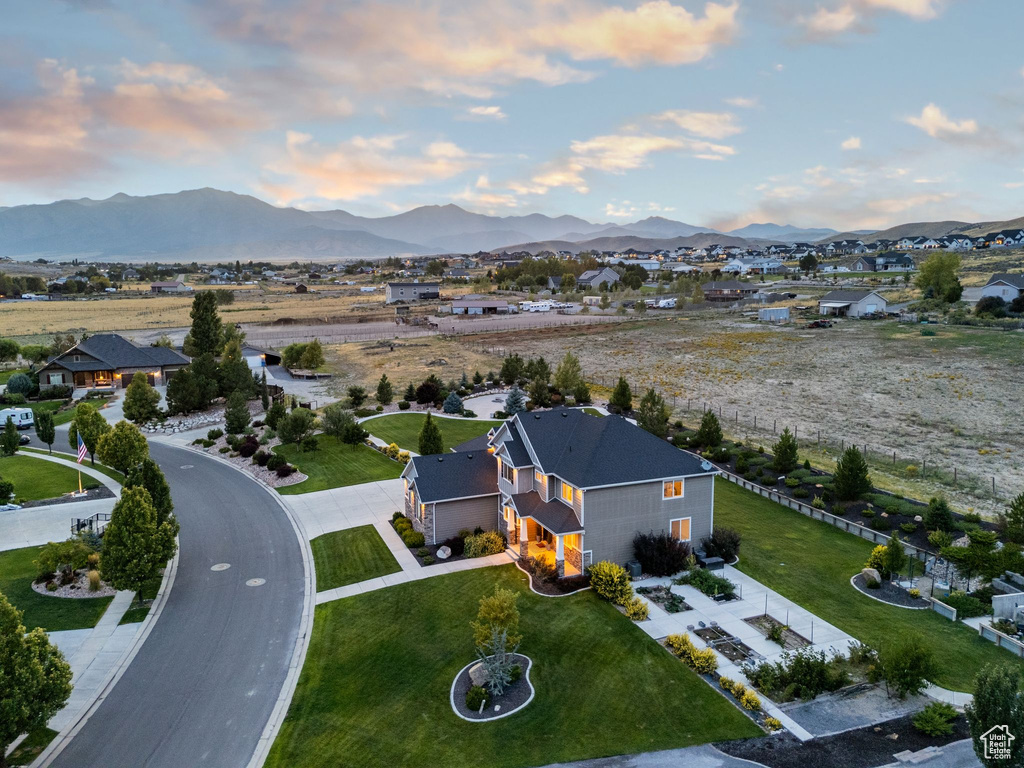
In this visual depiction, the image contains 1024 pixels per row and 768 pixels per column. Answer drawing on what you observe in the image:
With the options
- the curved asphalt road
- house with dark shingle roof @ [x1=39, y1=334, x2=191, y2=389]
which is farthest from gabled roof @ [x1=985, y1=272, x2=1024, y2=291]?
house with dark shingle roof @ [x1=39, y1=334, x2=191, y2=389]

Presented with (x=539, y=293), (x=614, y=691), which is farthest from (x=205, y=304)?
(x=539, y=293)

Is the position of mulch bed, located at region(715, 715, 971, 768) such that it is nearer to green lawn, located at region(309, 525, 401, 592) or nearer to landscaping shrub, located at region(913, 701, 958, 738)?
landscaping shrub, located at region(913, 701, 958, 738)

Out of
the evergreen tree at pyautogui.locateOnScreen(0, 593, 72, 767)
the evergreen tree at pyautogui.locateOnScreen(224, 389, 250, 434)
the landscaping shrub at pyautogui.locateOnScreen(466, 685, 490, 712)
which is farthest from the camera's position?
the evergreen tree at pyautogui.locateOnScreen(224, 389, 250, 434)

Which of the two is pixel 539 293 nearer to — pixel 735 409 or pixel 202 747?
pixel 735 409

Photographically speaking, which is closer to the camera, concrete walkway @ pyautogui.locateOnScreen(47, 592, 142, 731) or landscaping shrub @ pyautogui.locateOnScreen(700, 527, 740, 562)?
concrete walkway @ pyautogui.locateOnScreen(47, 592, 142, 731)

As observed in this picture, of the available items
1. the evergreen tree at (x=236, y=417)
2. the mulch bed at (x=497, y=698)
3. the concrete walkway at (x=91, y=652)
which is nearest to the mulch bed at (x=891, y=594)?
the mulch bed at (x=497, y=698)

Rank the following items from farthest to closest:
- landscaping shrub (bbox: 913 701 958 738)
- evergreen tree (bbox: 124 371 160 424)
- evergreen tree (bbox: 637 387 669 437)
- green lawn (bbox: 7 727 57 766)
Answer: evergreen tree (bbox: 124 371 160 424), evergreen tree (bbox: 637 387 669 437), landscaping shrub (bbox: 913 701 958 738), green lawn (bbox: 7 727 57 766)

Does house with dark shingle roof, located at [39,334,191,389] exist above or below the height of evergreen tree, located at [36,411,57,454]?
above
